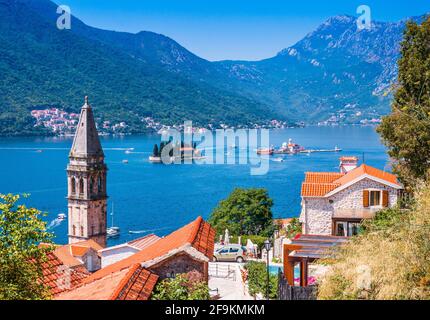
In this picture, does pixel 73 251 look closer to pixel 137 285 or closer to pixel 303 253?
pixel 303 253

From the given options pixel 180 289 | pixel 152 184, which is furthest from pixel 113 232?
pixel 180 289

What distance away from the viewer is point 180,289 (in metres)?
8.56

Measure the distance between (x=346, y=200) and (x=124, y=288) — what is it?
11.6 m

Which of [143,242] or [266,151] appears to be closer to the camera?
[143,242]

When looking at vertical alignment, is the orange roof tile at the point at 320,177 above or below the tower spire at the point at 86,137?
below

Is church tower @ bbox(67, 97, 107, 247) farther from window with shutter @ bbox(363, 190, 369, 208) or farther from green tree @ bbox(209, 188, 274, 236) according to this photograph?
window with shutter @ bbox(363, 190, 369, 208)

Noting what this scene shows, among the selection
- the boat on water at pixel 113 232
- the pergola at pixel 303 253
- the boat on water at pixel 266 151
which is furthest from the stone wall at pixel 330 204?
the boat on water at pixel 266 151

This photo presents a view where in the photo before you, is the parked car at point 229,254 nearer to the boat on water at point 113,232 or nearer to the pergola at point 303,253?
the pergola at point 303,253

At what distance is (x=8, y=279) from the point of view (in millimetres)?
7613

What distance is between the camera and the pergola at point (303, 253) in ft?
40.0

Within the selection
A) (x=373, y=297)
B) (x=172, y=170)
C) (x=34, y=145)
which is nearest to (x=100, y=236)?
(x=373, y=297)

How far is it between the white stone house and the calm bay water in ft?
117

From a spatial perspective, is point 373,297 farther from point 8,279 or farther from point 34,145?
point 34,145

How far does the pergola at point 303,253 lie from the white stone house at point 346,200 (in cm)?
311
